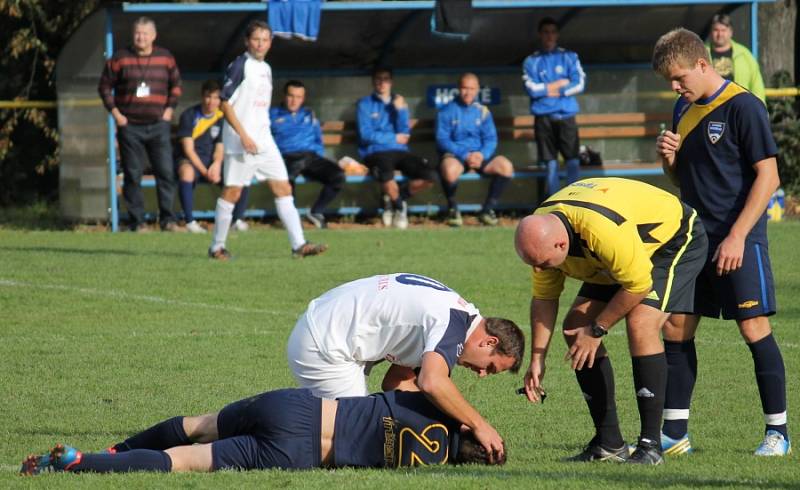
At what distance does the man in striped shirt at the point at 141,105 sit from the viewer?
16672mm

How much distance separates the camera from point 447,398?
5.97 metres

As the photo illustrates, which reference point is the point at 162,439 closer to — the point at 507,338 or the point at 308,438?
the point at 308,438

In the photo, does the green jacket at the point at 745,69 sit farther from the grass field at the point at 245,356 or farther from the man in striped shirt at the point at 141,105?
the man in striped shirt at the point at 141,105

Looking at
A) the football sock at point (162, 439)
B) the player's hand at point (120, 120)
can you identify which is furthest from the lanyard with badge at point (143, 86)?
the football sock at point (162, 439)

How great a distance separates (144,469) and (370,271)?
725 cm

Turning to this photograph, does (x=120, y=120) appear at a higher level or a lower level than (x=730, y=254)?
higher

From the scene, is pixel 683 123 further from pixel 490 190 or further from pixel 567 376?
pixel 490 190

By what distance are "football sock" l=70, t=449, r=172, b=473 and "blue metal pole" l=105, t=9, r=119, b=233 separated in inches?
466

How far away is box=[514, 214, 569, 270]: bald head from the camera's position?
5.80 m

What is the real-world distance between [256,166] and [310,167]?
3939mm

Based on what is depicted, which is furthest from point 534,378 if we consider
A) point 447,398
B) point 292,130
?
point 292,130

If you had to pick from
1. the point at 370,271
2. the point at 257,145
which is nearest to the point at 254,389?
the point at 370,271

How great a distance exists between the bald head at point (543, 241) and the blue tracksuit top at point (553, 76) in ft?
41.0

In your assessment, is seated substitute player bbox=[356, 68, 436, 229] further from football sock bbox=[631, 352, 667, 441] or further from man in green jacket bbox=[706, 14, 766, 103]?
football sock bbox=[631, 352, 667, 441]
